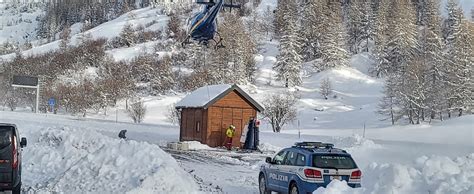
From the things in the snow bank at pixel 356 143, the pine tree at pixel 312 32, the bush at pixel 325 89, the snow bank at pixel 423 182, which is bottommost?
the snow bank at pixel 356 143

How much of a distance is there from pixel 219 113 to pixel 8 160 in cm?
2161

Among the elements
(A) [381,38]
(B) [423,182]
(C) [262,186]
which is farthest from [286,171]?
(A) [381,38]

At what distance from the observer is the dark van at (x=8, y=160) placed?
40.0ft

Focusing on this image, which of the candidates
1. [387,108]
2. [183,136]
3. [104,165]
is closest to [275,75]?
[387,108]

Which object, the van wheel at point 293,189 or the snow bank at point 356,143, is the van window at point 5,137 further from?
the snow bank at point 356,143

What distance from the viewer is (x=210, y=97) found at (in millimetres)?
33562

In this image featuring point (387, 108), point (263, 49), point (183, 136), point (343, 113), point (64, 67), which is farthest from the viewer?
point (263, 49)

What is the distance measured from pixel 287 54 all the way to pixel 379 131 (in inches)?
1395

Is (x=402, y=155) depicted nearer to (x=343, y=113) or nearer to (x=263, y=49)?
(x=343, y=113)

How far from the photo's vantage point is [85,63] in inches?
4587

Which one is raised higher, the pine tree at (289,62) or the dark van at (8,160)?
the pine tree at (289,62)

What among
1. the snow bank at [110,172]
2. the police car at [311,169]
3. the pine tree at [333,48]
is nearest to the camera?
the police car at [311,169]

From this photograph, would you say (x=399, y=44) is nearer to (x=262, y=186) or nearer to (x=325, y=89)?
(x=325, y=89)

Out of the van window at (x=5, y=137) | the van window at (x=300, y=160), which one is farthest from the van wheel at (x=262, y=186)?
the van window at (x=5, y=137)
